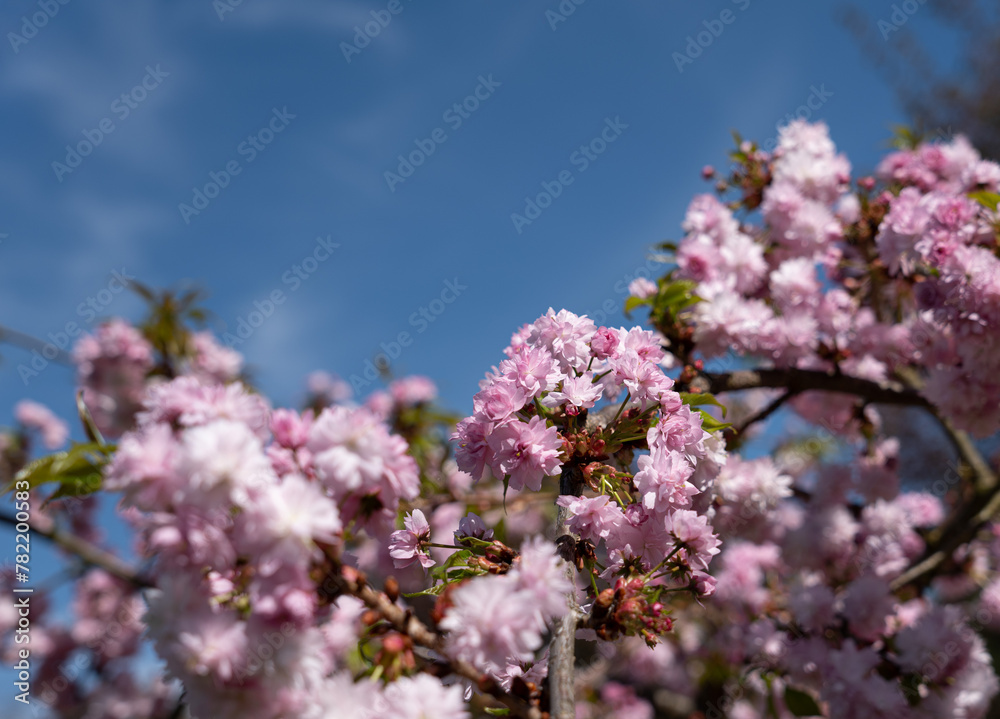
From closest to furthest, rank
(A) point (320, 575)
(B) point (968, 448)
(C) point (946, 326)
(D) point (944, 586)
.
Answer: (A) point (320, 575) → (C) point (946, 326) → (B) point (968, 448) → (D) point (944, 586)

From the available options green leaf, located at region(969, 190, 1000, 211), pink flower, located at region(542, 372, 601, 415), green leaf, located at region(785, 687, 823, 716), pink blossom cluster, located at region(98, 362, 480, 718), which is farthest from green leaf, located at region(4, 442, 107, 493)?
green leaf, located at region(969, 190, 1000, 211)

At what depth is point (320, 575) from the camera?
100 cm

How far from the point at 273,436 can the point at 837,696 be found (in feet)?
8.30

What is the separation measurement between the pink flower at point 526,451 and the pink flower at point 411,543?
0.20 meters

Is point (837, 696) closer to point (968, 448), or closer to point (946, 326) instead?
point (946, 326)

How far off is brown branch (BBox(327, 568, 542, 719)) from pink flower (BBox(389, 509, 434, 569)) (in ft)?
0.87

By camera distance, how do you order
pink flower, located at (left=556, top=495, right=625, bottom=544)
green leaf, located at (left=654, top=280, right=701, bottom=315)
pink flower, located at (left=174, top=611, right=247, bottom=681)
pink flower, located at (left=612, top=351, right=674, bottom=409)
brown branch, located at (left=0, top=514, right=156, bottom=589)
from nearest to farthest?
pink flower, located at (left=174, top=611, right=247, bottom=681), pink flower, located at (left=556, top=495, right=625, bottom=544), pink flower, located at (left=612, top=351, right=674, bottom=409), green leaf, located at (left=654, top=280, right=701, bottom=315), brown branch, located at (left=0, top=514, right=156, bottom=589)

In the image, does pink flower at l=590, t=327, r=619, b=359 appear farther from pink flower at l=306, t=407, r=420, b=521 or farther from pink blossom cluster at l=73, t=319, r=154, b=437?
pink blossom cluster at l=73, t=319, r=154, b=437

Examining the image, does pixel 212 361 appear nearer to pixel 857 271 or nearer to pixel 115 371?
Result: pixel 115 371

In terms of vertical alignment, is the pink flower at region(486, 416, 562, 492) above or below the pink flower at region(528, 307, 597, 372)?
below

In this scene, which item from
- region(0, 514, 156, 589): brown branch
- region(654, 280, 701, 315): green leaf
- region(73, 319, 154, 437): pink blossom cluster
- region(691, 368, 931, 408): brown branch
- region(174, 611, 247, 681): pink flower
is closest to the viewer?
region(174, 611, 247, 681): pink flower

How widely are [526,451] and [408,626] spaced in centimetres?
45

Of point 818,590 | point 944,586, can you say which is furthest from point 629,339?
point 944,586

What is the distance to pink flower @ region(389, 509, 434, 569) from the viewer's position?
1.37 m
